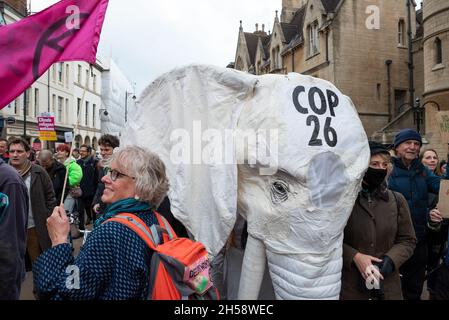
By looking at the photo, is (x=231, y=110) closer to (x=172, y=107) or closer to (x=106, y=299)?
(x=172, y=107)

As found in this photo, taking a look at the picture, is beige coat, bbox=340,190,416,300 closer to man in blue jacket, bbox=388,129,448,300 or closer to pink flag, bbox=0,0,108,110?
man in blue jacket, bbox=388,129,448,300

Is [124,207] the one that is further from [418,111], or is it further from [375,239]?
[418,111]

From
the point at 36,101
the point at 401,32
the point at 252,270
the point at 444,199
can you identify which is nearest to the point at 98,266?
the point at 252,270

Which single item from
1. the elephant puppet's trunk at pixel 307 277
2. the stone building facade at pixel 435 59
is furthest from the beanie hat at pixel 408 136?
the stone building facade at pixel 435 59

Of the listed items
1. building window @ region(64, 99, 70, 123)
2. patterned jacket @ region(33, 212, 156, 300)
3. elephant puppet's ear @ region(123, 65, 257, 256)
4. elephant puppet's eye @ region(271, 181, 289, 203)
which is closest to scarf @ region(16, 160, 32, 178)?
elephant puppet's ear @ region(123, 65, 257, 256)

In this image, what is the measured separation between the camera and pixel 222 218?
255 centimetres

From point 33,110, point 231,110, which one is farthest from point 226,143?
point 33,110

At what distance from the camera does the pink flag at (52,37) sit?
10.1ft

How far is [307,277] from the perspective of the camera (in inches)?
94.0

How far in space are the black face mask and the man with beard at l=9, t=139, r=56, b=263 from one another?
3.47 m

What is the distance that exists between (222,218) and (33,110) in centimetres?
3138

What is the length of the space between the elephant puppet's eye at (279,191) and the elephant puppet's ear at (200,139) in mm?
242

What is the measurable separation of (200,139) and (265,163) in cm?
46

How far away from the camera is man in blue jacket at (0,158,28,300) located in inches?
110
